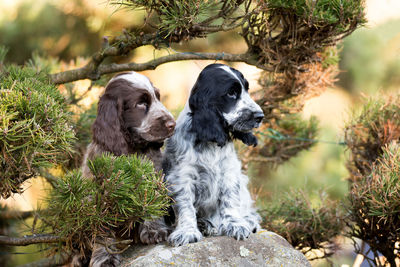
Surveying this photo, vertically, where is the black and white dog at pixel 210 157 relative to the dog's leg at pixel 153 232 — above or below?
above

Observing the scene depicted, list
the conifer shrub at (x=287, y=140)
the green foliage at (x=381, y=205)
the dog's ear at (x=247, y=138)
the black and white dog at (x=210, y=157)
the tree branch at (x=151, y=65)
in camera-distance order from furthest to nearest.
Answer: the conifer shrub at (x=287, y=140)
the tree branch at (x=151, y=65)
the green foliage at (x=381, y=205)
the dog's ear at (x=247, y=138)
the black and white dog at (x=210, y=157)

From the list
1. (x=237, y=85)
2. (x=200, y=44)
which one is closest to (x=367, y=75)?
(x=200, y=44)

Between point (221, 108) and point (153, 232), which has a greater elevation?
point (221, 108)

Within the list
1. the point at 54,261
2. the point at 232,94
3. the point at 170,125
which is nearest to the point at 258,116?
the point at 232,94

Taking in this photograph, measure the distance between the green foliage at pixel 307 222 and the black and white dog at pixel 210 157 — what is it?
87cm

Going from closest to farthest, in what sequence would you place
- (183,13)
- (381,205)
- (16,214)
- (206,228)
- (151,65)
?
1. (183,13)
2. (206,228)
3. (381,205)
4. (151,65)
5. (16,214)

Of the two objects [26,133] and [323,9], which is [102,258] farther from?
[323,9]

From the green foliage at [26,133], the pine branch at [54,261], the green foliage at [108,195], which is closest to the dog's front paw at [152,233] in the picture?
the green foliage at [108,195]

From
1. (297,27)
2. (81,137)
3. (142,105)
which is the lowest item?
(81,137)

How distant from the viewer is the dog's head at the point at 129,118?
2.55 metres

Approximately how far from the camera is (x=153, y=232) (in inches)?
105

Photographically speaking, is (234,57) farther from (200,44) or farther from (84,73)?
(200,44)

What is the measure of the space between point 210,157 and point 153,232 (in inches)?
19.0

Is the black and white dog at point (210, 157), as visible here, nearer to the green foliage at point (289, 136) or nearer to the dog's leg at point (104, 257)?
the dog's leg at point (104, 257)
